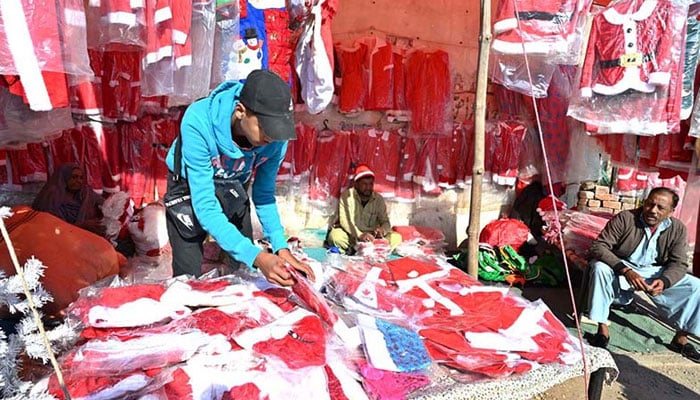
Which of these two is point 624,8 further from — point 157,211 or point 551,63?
point 157,211

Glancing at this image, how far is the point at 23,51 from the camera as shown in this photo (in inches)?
74.1

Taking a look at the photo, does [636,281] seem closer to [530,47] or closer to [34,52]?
[530,47]

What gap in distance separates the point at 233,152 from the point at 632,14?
10.6 feet

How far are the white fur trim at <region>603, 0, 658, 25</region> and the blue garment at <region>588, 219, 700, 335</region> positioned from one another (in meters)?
1.57

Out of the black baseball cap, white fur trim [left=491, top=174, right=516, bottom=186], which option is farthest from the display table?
white fur trim [left=491, top=174, right=516, bottom=186]

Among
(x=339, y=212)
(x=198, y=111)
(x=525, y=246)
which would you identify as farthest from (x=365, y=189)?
(x=198, y=111)

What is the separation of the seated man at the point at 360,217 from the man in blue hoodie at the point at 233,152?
2533mm

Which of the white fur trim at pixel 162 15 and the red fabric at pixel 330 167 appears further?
the red fabric at pixel 330 167

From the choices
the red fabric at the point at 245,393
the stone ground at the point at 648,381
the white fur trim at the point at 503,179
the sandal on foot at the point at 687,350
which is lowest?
the stone ground at the point at 648,381

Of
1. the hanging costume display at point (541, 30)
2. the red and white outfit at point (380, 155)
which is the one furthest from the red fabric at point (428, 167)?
the hanging costume display at point (541, 30)

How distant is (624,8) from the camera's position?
3.53 meters

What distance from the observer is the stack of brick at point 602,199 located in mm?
5867

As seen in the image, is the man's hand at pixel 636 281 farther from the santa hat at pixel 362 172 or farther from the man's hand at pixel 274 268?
the man's hand at pixel 274 268

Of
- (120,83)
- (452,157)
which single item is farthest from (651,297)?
Answer: (120,83)
